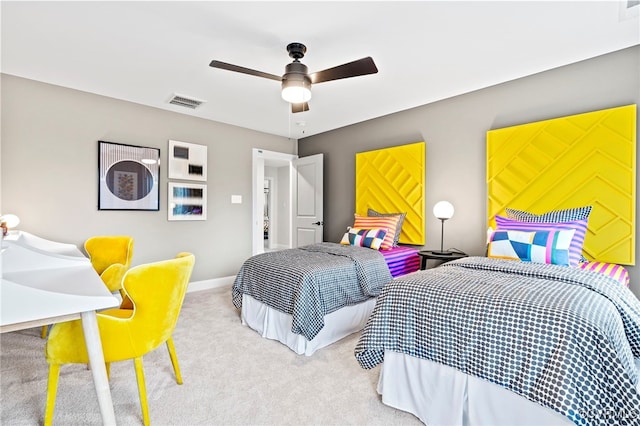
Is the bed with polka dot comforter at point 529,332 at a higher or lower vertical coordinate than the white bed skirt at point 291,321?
higher

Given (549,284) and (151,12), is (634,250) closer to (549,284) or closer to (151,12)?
(549,284)

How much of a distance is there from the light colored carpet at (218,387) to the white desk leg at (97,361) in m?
0.43

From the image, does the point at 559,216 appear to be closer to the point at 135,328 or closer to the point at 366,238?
the point at 366,238

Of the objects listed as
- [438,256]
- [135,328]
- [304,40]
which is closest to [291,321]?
[135,328]

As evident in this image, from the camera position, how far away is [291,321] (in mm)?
2557

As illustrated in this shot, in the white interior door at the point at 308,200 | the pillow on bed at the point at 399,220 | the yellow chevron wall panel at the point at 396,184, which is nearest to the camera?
the pillow on bed at the point at 399,220

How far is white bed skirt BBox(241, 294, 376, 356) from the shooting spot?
98.8 inches

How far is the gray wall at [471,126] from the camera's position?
8.60 feet

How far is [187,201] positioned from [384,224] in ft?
8.82

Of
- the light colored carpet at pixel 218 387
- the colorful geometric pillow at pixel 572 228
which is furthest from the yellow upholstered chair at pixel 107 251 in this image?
the colorful geometric pillow at pixel 572 228

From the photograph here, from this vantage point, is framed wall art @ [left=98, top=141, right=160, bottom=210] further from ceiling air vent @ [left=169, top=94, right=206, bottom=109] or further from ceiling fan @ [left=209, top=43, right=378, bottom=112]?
ceiling fan @ [left=209, top=43, right=378, bottom=112]

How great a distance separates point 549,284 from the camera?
1689 mm

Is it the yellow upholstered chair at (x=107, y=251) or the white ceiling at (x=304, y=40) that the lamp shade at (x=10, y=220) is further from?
the white ceiling at (x=304, y=40)

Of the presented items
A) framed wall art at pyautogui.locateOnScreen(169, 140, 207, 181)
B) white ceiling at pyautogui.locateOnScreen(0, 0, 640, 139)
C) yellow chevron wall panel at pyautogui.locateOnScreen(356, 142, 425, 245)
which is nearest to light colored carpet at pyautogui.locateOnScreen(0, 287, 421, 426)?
yellow chevron wall panel at pyautogui.locateOnScreen(356, 142, 425, 245)
